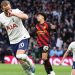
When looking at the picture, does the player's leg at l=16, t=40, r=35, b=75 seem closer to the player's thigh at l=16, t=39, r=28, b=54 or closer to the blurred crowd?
the player's thigh at l=16, t=39, r=28, b=54

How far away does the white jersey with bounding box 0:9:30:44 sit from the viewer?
12078 millimetres

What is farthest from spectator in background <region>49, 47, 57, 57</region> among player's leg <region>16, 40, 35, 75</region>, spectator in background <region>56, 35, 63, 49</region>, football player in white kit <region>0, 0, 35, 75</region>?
player's leg <region>16, 40, 35, 75</region>

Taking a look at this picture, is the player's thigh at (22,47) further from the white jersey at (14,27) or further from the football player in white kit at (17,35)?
the white jersey at (14,27)

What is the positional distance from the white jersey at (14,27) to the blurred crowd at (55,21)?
9.39m

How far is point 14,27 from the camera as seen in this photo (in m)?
12.1

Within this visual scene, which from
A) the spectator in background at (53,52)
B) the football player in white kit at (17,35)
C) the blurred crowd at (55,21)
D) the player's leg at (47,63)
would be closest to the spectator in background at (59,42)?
the blurred crowd at (55,21)

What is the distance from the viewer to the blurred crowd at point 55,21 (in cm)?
2227

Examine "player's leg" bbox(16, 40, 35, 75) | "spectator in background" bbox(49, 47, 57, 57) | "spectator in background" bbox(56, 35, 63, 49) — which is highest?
"player's leg" bbox(16, 40, 35, 75)

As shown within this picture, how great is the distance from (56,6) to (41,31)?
1307cm

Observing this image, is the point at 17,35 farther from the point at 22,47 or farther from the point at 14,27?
the point at 22,47

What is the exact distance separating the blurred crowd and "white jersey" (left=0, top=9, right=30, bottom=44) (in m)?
9.39

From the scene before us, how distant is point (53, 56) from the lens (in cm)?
2142

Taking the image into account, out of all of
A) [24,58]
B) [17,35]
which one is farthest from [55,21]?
[24,58]

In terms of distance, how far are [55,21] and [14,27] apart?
13.5 metres
